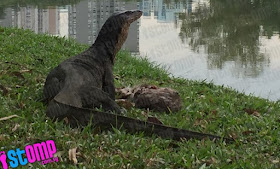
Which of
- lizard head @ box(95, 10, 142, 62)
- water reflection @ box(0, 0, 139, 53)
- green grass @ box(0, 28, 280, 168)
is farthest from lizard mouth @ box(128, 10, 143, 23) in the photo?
A: water reflection @ box(0, 0, 139, 53)

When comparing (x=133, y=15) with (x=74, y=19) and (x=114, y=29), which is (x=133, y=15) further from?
(x=74, y=19)

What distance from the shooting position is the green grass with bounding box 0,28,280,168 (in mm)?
3562

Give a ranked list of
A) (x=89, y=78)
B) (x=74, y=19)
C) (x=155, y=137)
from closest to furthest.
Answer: (x=155, y=137)
(x=89, y=78)
(x=74, y=19)

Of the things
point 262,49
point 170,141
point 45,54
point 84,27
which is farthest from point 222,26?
point 170,141

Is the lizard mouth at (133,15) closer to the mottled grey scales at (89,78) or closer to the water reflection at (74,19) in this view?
the mottled grey scales at (89,78)

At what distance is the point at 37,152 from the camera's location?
347 centimetres

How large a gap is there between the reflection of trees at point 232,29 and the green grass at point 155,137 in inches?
244

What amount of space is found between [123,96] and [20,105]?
51.8 inches

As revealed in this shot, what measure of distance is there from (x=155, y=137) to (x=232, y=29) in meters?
17.0

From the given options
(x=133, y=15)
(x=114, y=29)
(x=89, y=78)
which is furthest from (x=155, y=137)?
(x=133, y=15)

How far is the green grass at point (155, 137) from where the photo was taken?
3562mm

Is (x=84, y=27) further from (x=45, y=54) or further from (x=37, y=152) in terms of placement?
(x=37, y=152)

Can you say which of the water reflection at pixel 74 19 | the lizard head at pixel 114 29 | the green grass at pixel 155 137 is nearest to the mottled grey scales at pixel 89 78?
the lizard head at pixel 114 29

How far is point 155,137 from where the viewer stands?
4.03 meters
